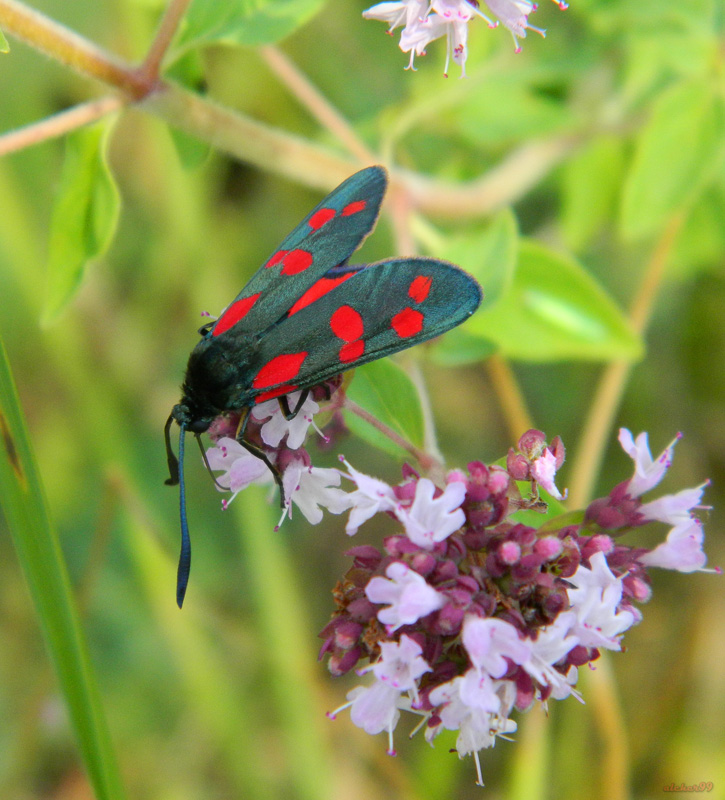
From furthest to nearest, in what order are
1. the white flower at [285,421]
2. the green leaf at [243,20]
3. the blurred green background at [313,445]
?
the blurred green background at [313,445]
the green leaf at [243,20]
the white flower at [285,421]

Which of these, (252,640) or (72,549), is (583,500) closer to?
(252,640)

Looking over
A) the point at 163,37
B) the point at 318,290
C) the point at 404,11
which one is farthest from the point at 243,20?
the point at 318,290

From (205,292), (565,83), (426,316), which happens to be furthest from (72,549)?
(565,83)

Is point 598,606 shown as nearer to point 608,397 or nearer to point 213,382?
point 213,382

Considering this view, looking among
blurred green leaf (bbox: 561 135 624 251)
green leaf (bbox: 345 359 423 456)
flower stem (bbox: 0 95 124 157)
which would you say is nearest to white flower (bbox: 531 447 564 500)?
green leaf (bbox: 345 359 423 456)

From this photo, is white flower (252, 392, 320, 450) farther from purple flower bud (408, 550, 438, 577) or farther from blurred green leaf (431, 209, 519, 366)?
blurred green leaf (431, 209, 519, 366)

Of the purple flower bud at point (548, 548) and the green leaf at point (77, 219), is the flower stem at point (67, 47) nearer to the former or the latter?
the green leaf at point (77, 219)

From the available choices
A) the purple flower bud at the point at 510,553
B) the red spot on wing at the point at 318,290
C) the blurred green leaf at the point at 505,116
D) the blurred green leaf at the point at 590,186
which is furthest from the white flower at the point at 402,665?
the blurred green leaf at the point at 590,186
